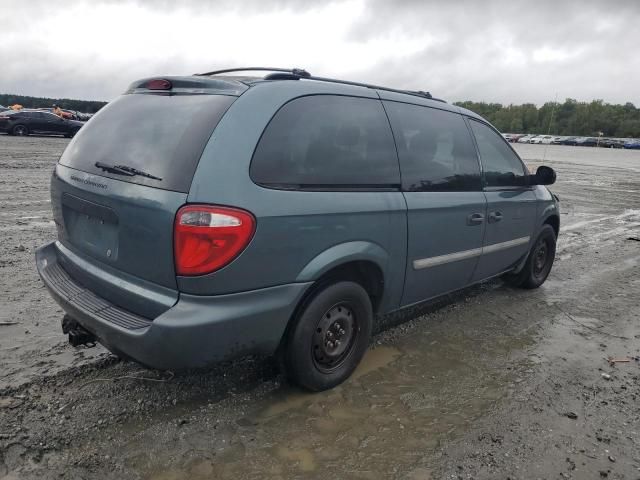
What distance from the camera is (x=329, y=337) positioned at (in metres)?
3.00

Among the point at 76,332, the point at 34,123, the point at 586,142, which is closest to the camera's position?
the point at 76,332

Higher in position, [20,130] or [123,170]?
[123,170]

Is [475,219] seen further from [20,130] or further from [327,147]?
[20,130]

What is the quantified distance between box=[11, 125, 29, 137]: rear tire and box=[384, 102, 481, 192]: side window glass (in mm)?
26023

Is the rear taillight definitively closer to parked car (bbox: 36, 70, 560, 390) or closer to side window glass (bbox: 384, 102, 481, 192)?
parked car (bbox: 36, 70, 560, 390)

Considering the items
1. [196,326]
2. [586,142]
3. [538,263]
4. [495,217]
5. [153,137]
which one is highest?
[586,142]

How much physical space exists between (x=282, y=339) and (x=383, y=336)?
1336mm

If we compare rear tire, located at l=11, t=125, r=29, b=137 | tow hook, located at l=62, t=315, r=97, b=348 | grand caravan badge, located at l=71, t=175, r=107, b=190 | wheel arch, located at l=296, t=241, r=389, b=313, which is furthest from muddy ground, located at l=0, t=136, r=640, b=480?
rear tire, located at l=11, t=125, r=29, b=137

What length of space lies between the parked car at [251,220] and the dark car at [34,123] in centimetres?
2353

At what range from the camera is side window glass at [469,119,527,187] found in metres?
4.15

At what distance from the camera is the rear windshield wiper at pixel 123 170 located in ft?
8.16

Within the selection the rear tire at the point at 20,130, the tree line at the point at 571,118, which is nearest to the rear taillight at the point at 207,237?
the rear tire at the point at 20,130

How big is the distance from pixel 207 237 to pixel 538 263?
4.19 metres

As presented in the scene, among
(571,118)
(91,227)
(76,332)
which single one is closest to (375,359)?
(76,332)
